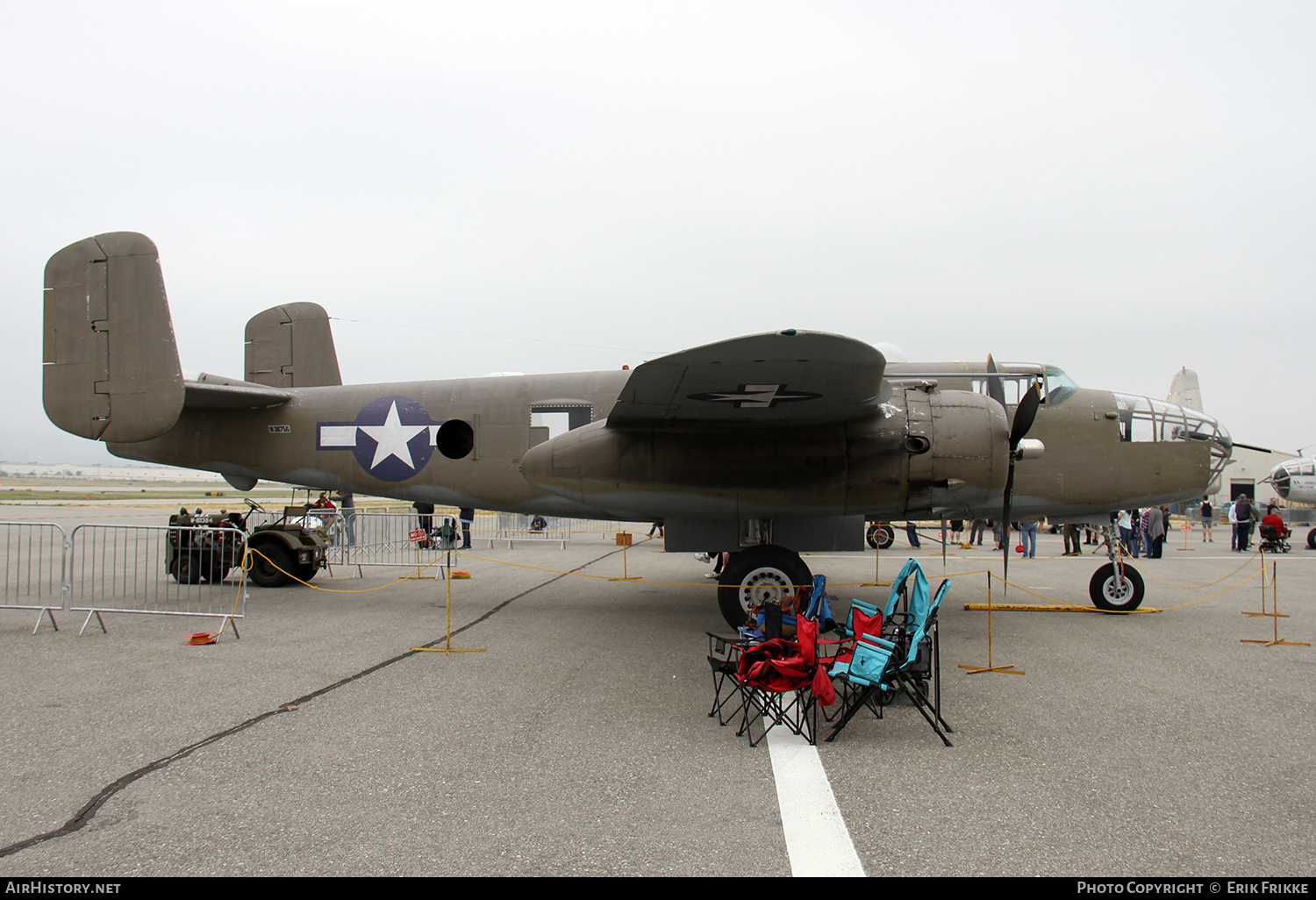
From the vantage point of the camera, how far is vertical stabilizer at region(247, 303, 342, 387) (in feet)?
34.8

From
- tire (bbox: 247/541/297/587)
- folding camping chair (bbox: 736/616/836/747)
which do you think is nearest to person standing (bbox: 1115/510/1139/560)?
folding camping chair (bbox: 736/616/836/747)

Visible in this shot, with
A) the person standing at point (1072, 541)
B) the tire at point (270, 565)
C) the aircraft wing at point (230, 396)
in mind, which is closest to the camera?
the aircraft wing at point (230, 396)

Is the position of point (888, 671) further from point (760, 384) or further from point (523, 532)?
point (523, 532)

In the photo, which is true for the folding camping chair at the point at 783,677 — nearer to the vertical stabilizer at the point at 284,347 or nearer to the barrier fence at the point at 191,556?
the barrier fence at the point at 191,556

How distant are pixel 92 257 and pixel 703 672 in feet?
27.2

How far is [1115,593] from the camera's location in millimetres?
8320

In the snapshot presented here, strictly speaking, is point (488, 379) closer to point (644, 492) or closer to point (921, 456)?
point (644, 492)

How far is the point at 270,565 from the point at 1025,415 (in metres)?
10.3

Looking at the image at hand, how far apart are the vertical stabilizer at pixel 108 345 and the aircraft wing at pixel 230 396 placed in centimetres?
53

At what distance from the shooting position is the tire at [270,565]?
1024 cm

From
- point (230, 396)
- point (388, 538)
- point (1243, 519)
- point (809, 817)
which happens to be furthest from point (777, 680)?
point (1243, 519)

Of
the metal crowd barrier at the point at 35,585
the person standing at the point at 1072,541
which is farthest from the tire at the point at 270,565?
the person standing at the point at 1072,541
